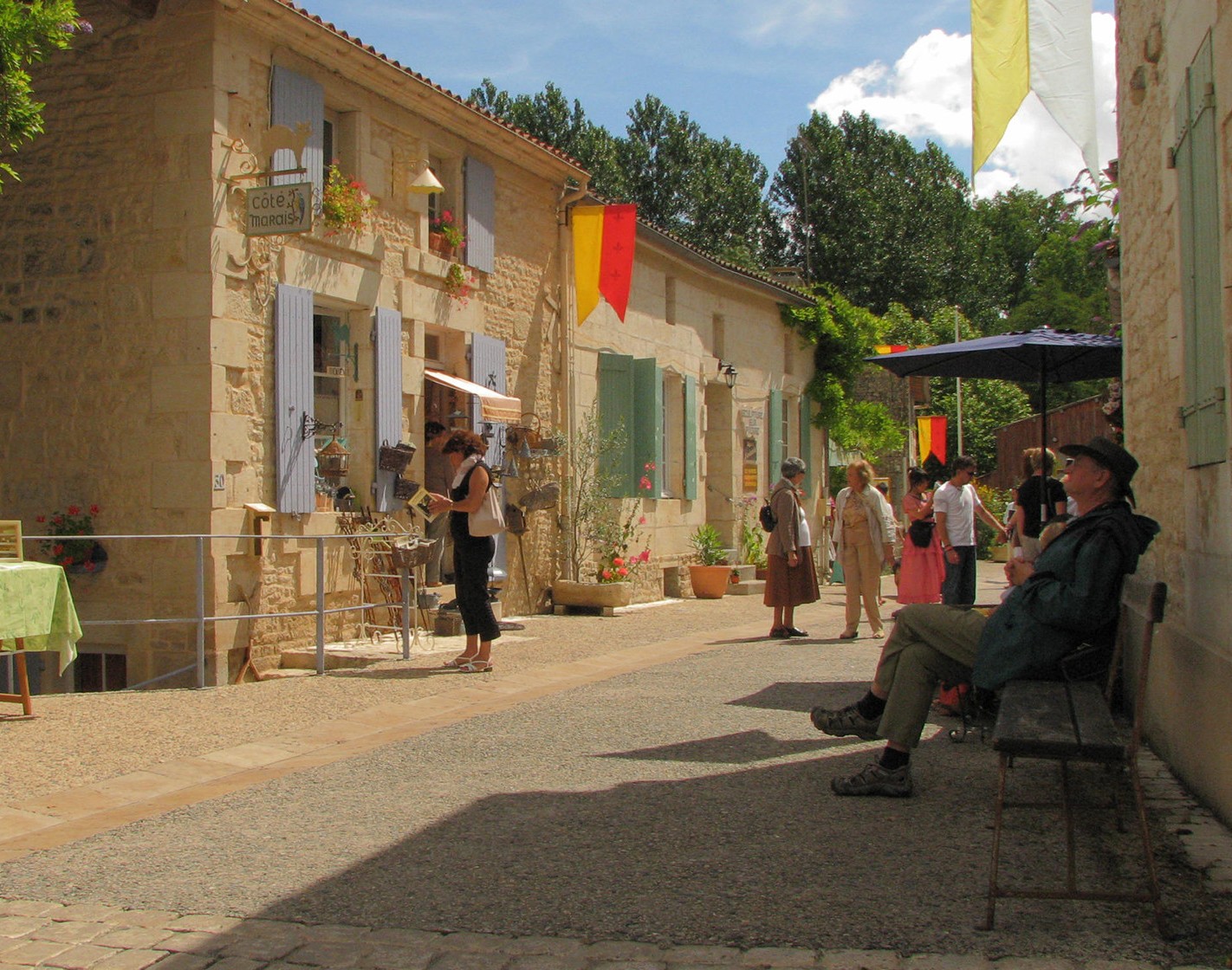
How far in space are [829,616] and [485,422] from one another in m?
4.46

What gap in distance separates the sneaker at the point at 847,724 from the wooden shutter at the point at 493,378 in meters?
7.84

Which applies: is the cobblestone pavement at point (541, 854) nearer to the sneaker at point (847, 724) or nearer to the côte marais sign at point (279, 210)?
the sneaker at point (847, 724)

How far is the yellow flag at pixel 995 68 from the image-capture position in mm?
6434

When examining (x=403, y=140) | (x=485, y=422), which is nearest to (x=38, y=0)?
(x=403, y=140)

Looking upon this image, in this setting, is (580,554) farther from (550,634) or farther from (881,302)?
(881,302)

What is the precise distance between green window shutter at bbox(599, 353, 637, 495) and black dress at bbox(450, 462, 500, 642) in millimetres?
6626

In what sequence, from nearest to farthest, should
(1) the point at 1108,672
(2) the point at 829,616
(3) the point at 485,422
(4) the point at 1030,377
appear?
(1) the point at 1108,672, (4) the point at 1030,377, (3) the point at 485,422, (2) the point at 829,616

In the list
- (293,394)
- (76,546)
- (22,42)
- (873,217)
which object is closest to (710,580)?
(293,394)

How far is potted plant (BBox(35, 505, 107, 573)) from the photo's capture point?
988cm

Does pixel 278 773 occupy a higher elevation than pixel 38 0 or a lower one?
lower

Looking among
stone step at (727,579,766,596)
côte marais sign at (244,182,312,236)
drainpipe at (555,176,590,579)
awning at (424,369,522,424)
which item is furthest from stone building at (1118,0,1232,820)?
stone step at (727,579,766,596)

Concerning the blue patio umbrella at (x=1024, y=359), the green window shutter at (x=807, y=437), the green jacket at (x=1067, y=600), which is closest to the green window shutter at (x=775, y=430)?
the green window shutter at (x=807, y=437)

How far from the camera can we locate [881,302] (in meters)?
39.3

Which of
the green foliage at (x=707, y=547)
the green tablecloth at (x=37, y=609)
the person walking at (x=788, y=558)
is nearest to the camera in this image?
the green tablecloth at (x=37, y=609)
